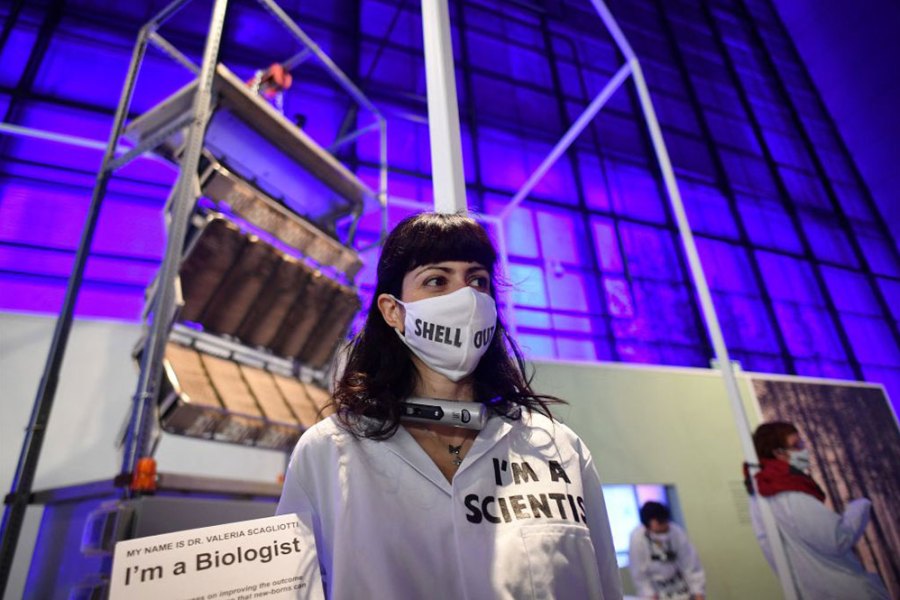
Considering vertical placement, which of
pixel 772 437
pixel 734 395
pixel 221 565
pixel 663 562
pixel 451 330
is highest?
pixel 734 395

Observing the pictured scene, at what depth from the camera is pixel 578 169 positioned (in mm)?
9617

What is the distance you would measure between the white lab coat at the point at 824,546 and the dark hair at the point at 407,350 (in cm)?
208

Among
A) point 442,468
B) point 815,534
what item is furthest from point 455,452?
point 815,534

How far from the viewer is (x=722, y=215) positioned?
10.5m

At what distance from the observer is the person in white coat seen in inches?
100

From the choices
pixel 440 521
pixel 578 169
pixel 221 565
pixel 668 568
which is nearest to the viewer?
pixel 221 565

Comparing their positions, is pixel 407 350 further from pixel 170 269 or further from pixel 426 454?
pixel 170 269

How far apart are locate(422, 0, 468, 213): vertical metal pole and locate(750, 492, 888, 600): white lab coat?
231 cm

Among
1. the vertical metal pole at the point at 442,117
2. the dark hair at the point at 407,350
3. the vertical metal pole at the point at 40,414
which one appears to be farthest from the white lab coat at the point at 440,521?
the vertical metal pole at the point at 40,414

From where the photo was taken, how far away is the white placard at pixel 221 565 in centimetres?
67

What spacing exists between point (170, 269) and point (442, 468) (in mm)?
1646

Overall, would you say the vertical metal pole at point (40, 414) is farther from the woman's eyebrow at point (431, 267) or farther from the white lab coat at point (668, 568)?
the white lab coat at point (668, 568)

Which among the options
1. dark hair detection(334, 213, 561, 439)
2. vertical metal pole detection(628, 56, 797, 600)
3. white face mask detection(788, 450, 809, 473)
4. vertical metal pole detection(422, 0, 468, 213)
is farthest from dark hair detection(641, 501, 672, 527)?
vertical metal pole detection(422, 0, 468, 213)

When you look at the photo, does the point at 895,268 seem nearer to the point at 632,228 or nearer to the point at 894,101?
the point at 894,101
